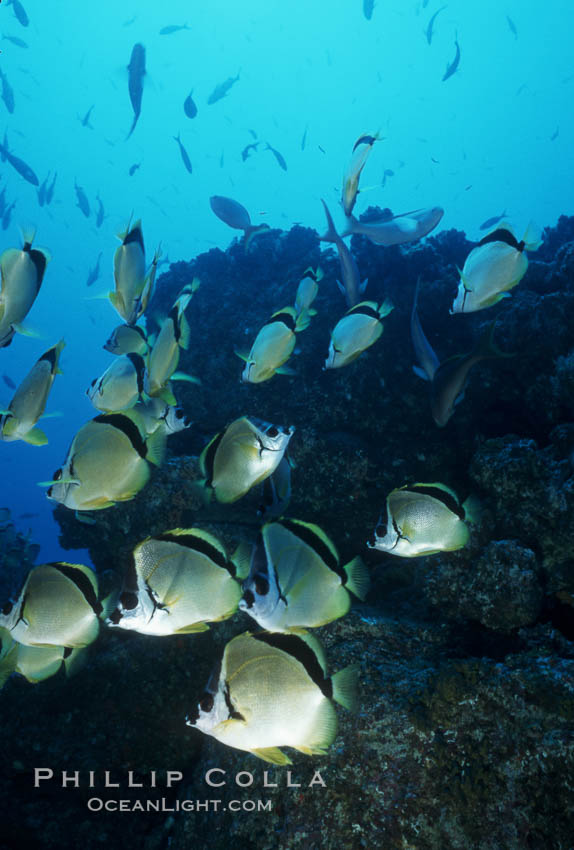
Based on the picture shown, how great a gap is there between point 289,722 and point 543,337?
603 cm

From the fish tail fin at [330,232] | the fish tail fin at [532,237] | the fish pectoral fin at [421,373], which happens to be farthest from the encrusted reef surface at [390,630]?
the fish tail fin at [532,237]

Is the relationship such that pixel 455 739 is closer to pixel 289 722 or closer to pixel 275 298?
pixel 289 722

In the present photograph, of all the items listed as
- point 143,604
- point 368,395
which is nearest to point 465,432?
point 368,395

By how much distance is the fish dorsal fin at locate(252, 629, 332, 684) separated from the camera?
188 centimetres

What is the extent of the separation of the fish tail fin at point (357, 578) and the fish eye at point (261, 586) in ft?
1.41

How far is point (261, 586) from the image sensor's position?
2.13m

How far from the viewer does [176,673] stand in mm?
4512

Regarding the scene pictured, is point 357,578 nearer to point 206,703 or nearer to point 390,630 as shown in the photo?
point 206,703

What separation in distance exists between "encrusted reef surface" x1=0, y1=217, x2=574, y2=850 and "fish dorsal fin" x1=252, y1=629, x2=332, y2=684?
1102 millimetres

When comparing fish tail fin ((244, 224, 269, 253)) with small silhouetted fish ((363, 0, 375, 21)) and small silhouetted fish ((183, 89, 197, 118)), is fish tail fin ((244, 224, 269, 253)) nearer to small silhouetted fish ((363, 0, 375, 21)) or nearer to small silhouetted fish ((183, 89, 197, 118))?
small silhouetted fish ((183, 89, 197, 118))

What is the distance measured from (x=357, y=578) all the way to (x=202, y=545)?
0.83 m

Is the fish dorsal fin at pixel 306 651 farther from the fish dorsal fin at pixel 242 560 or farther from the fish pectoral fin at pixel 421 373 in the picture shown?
the fish pectoral fin at pixel 421 373

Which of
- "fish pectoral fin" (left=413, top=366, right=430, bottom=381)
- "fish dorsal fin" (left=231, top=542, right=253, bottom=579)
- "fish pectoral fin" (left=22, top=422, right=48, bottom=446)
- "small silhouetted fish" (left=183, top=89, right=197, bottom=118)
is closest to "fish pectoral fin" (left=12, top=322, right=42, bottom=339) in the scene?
"fish pectoral fin" (left=22, top=422, right=48, bottom=446)

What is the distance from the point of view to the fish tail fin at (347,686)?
6.17ft
